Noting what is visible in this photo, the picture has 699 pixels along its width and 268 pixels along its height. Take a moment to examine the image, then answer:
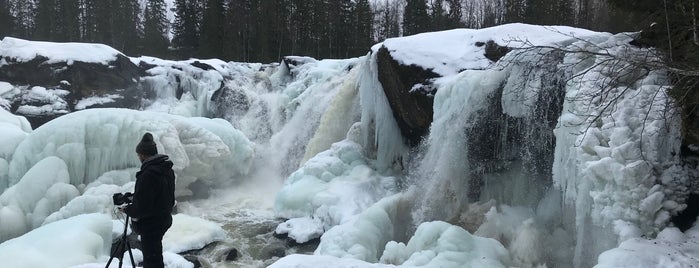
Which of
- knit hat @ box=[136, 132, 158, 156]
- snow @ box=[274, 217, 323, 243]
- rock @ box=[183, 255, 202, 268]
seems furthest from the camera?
snow @ box=[274, 217, 323, 243]

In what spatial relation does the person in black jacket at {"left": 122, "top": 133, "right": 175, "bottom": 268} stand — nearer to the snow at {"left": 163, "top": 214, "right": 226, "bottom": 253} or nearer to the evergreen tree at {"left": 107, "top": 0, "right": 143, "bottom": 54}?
the snow at {"left": 163, "top": 214, "right": 226, "bottom": 253}

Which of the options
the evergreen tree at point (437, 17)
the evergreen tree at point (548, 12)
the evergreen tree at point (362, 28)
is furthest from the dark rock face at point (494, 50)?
the evergreen tree at point (437, 17)

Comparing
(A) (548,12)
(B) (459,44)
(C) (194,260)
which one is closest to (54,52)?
(C) (194,260)

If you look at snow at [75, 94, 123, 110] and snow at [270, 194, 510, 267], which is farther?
snow at [75, 94, 123, 110]

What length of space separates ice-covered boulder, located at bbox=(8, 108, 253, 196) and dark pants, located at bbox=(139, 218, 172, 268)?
6.65 m

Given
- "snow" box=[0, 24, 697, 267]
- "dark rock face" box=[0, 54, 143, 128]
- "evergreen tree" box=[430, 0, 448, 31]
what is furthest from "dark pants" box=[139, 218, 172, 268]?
"evergreen tree" box=[430, 0, 448, 31]

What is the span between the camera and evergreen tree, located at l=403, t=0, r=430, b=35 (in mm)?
31766

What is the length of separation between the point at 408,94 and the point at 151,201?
19.0ft

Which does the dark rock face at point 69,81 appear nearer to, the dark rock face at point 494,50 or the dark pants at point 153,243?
the dark rock face at point 494,50

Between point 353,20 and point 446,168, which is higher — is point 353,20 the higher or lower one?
the higher one

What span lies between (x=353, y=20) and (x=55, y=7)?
65.7 ft

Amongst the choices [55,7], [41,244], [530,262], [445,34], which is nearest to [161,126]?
[41,244]

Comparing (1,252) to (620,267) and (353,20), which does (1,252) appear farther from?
(353,20)

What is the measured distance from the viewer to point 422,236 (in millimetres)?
6352
